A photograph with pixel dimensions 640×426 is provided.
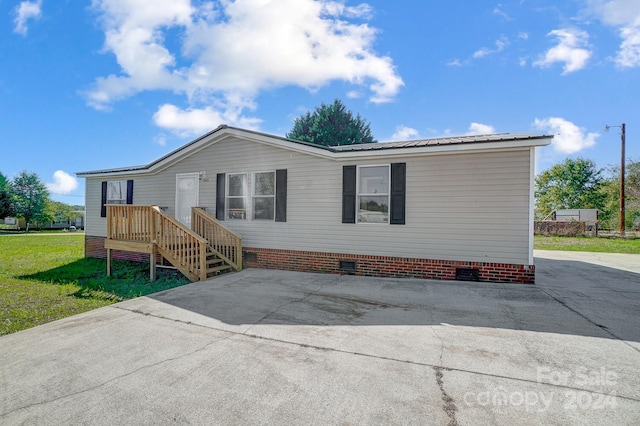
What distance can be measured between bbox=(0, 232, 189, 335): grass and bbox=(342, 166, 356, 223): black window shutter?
169 inches

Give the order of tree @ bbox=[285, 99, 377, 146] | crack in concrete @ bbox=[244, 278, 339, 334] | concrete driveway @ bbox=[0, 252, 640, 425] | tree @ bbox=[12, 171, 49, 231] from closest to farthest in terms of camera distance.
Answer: concrete driveway @ bbox=[0, 252, 640, 425] < crack in concrete @ bbox=[244, 278, 339, 334] < tree @ bbox=[285, 99, 377, 146] < tree @ bbox=[12, 171, 49, 231]

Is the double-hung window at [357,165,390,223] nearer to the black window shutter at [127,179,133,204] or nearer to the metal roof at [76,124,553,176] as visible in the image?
the metal roof at [76,124,553,176]

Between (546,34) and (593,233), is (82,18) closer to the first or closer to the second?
(546,34)

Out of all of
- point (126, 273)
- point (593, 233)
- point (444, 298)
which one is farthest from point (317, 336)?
point (593, 233)

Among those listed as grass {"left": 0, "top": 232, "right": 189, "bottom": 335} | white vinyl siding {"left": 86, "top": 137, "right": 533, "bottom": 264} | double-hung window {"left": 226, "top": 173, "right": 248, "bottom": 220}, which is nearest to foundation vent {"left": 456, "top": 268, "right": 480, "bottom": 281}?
white vinyl siding {"left": 86, "top": 137, "right": 533, "bottom": 264}

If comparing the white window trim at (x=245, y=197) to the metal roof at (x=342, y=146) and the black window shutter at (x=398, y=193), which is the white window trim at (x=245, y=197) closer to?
the metal roof at (x=342, y=146)

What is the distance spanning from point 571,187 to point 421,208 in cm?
3974

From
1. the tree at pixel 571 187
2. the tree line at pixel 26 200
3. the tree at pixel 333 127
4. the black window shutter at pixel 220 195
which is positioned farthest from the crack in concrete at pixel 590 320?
the tree line at pixel 26 200

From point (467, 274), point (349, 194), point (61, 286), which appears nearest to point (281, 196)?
point (349, 194)

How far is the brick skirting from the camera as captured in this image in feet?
20.0

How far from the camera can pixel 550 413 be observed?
201 centimetres

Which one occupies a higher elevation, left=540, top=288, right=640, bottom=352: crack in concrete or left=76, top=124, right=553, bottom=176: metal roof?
left=76, top=124, right=553, bottom=176: metal roof

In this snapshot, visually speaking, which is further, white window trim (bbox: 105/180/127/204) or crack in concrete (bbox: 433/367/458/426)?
white window trim (bbox: 105/180/127/204)

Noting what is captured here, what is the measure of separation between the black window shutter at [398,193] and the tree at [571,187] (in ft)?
124
